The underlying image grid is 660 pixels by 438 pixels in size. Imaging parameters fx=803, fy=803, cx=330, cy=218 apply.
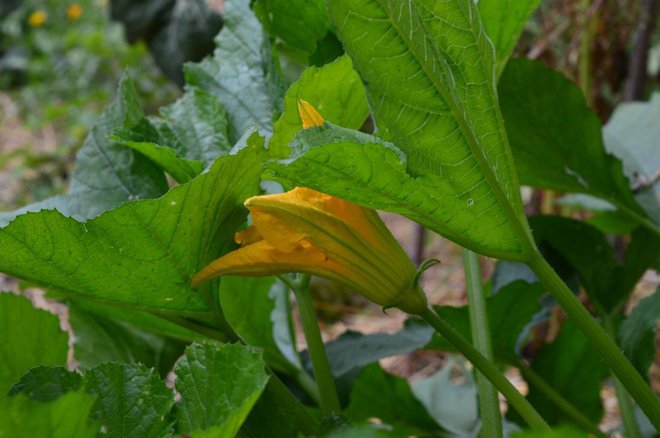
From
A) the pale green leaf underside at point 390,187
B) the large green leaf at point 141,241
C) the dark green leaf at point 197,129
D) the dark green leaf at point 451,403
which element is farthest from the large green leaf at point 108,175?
the dark green leaf at point 451,403

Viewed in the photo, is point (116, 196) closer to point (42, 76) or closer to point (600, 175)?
point (600, 175)

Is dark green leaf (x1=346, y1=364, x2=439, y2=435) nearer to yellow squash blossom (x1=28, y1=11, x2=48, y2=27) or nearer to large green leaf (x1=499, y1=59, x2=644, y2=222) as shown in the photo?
large green leaf (x1=499, y1=59, x2=644, y2=222)

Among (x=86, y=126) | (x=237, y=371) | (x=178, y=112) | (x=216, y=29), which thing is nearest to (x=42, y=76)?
(x=86, y=126)

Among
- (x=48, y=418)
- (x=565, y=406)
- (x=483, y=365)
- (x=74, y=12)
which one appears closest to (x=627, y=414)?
(x=565, y=406)

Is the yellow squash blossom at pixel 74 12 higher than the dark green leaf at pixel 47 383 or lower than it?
lower

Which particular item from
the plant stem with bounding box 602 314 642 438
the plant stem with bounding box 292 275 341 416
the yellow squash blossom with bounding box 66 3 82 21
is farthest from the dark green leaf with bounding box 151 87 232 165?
the yellow squash blossom with bounding box 66 3 82 21

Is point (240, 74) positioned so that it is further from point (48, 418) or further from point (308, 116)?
point (48, 418)

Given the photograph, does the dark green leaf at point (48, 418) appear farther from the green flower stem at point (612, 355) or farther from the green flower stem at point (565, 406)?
the green flower stem at point (565, 406)
